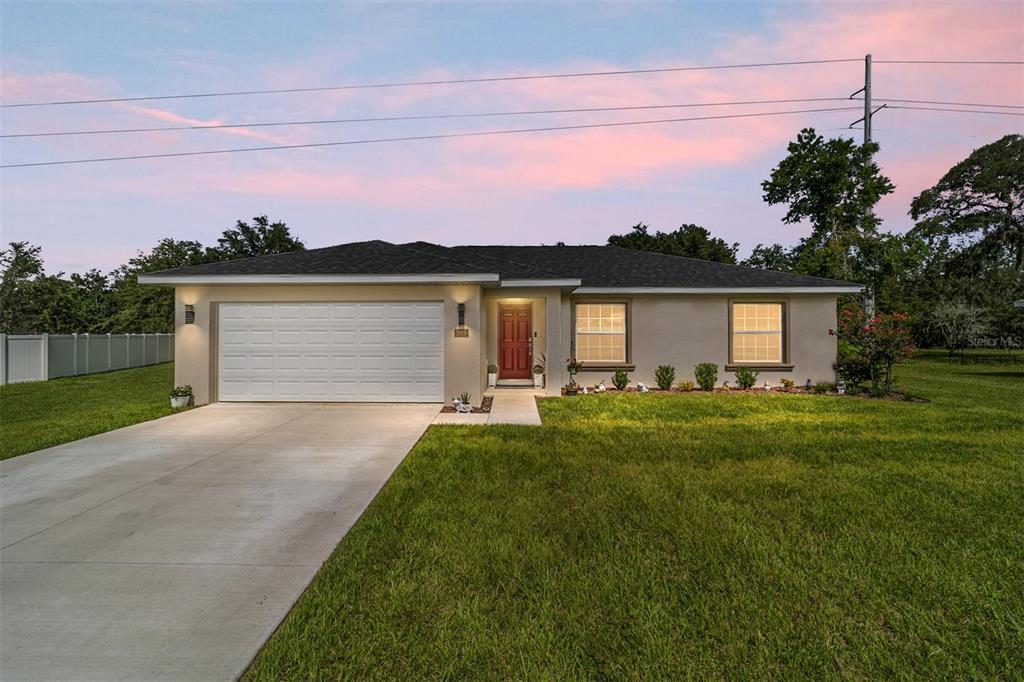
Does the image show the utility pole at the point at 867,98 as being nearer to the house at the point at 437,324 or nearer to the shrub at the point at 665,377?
the house at the point at 437,324

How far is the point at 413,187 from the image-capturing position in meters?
20.6

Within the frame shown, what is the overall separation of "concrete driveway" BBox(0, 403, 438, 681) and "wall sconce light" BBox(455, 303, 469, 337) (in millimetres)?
3364

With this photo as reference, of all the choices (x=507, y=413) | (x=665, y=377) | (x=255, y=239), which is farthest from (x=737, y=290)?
(x=255, y=239)

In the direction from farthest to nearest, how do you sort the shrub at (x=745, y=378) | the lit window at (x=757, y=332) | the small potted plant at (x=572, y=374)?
1. the lit window at (x=757, y=332)
2. the shrub at (x=745, y=378)
3. the small potted plant at (x=572, y=374)

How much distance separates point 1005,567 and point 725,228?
37228 millimetres

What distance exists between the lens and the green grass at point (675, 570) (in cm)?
229

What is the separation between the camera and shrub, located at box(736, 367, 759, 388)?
11977 millimetres

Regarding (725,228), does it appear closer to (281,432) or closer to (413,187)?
(413,187)

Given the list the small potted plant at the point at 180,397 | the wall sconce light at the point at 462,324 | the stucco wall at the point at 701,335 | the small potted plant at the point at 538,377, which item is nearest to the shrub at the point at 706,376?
the stucco wall at the point at 701,335


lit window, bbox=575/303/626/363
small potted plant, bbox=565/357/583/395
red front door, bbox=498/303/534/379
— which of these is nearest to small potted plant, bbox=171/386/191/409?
red front door, bbox=498/303/534/379

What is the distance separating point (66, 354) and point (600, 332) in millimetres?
18036

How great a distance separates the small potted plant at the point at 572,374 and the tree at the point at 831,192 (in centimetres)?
1266

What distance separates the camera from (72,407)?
32.6 ft

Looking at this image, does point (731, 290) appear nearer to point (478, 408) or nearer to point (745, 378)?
point (745, 378)
